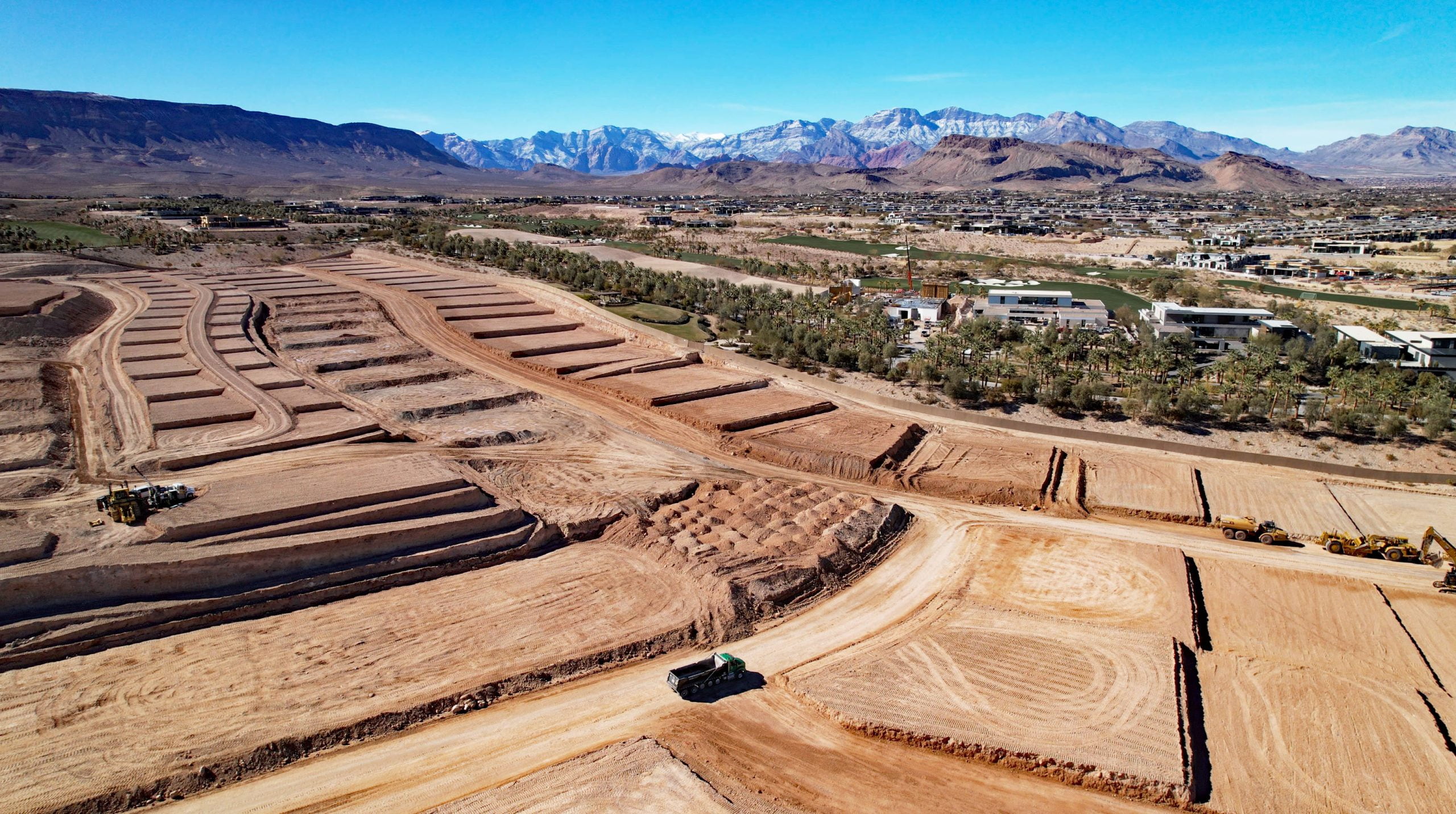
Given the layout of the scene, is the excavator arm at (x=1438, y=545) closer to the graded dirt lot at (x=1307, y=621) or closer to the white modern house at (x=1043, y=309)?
the graded dirt lot at (x=1307, y=621)

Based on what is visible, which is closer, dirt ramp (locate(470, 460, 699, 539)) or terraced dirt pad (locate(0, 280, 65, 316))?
dirt ramp (locate(470, 460, 699, 539))

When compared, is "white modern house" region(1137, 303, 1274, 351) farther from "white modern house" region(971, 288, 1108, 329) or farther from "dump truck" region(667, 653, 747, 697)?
"dump truck" region(667, 653, 747, 697)

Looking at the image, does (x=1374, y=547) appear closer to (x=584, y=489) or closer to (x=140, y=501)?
(x=584, y=489)

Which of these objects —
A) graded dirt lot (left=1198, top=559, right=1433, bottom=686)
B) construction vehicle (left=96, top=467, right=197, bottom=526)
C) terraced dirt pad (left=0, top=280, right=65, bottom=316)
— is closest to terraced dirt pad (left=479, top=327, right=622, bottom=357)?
construction vehicle (left=96, top=467, right=197, bottom=526)

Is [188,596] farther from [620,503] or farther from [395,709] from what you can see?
[620,503]

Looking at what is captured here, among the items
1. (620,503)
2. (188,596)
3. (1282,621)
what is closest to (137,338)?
(188,596)

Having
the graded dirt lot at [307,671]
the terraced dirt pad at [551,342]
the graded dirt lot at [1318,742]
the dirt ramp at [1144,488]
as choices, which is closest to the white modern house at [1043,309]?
the dirt ramp at [1144,488]
